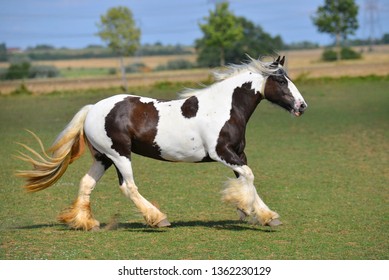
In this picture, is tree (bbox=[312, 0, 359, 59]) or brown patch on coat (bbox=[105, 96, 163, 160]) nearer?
brown patch on coat (bbox=[105, 96, 163, 160])

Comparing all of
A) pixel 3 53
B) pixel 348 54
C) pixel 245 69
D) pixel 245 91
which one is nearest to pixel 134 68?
pixel 3 53

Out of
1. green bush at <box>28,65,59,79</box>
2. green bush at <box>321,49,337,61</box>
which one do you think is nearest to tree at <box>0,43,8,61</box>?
green bush at <box>28,65,59,79</box>

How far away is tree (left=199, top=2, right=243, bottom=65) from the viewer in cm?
4906

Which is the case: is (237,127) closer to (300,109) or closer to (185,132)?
(185,132)

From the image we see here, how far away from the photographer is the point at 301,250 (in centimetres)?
768

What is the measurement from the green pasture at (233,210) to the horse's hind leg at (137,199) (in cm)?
14

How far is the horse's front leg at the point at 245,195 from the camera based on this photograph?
8453 mm

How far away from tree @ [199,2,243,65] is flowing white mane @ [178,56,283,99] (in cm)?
3916

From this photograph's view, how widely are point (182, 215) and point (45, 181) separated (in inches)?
73.3

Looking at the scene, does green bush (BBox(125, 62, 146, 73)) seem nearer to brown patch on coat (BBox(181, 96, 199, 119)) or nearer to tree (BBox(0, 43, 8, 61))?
tree (BBox(0, 43, 8, 61))

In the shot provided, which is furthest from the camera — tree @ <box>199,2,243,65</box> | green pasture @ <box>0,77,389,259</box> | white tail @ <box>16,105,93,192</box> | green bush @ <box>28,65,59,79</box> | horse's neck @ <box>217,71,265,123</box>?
tree @ <box>199,2,243,65</box>

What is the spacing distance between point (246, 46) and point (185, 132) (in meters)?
52.3

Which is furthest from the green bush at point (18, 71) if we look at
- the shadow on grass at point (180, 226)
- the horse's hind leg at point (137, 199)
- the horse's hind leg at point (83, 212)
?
the horse's hind leg at point (137, 199)

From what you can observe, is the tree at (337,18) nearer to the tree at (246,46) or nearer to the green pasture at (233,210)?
the tree at (246,46)
